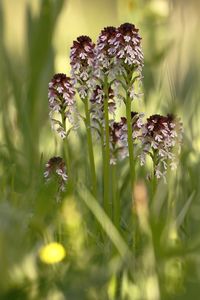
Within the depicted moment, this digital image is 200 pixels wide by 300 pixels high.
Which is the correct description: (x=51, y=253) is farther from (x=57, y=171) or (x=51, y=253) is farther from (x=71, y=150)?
(x=71, y=150)

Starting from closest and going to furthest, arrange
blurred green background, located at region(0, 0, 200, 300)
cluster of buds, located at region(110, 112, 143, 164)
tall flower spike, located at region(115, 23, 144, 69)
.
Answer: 1. blurred green background, located at region(0, 0, 200, 300)
2. tall flower spike, located at region(115, 23, 144, 69)
3. cluster of buds, located at region(110, 112, 143, 164)

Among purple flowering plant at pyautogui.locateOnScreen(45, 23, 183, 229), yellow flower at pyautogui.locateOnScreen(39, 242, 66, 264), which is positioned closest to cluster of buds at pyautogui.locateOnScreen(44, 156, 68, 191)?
purple flowering plant at pyautogui.locateOnScreen(45, 23, 183, 229)

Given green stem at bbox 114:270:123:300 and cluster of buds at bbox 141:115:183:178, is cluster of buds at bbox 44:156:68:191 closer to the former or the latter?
cluster of buds at bbox 141:115:183:178

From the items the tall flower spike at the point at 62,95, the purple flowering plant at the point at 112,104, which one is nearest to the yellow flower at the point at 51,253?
the purple flowering plant at the point at 112,104

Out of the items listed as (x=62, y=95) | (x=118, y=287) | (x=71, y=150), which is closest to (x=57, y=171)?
(x=62, y=95)

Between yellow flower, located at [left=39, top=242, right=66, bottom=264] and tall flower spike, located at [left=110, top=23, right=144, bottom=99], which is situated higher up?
tall flower spike, located at [left=110, top=23, right=144, bottom=99]

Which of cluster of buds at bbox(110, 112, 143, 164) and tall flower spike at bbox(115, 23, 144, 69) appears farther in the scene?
cluster of buds at bbox(110, 112, 143, 164)

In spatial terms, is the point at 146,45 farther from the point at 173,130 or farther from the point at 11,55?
the point at 173,130
